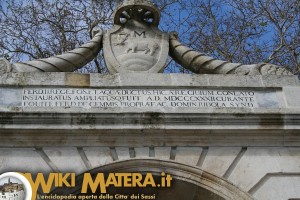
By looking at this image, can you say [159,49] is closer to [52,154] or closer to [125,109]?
[125,109]

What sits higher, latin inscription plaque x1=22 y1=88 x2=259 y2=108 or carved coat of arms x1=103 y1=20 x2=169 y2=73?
carved coat of arms x1=103 y1=20 x2=169 y2=73

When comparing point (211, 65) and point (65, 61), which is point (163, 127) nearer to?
point (211, 65)

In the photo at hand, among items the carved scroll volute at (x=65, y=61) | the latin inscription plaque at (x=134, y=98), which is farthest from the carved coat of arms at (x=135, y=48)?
the latin inscription plaque at (x=134, y=98)

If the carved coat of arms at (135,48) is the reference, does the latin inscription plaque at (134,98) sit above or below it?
below

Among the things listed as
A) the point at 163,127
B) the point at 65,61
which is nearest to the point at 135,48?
the point at 65,61

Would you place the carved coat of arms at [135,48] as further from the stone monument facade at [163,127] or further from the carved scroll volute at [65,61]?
the stone monument facade at [163,127]

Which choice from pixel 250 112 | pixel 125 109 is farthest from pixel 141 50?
pixel 250 112

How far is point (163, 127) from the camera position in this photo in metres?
8.87

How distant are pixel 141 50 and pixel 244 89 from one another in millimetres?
2147

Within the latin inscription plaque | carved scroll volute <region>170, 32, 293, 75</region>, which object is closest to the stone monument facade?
the latin inscription plaque

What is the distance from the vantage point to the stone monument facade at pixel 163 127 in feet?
28.5

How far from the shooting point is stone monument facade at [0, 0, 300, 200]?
8695 mm

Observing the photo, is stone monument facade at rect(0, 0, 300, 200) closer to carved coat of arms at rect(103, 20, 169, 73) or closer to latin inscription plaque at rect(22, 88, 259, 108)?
latin inscription plaque at rect(22, 88, 259, 108)

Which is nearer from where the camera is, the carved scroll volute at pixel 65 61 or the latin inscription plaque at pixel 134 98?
the latin inscription plaque at pixel 134 98
